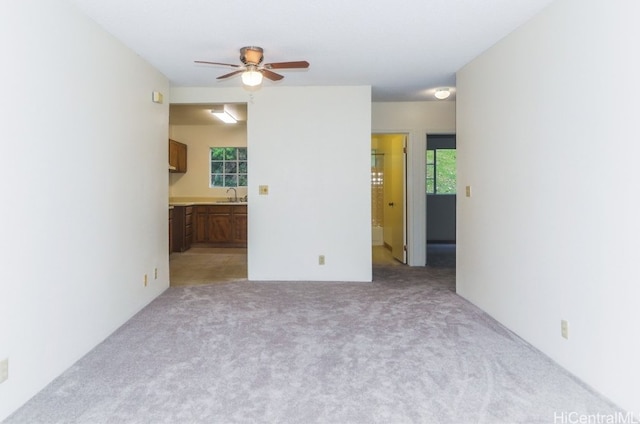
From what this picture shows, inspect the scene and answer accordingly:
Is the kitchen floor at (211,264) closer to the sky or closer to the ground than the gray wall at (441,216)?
closer to the ground

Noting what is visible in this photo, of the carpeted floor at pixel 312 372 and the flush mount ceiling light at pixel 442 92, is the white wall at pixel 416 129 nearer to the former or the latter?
the flush mount ceiling light at pixel 442 92

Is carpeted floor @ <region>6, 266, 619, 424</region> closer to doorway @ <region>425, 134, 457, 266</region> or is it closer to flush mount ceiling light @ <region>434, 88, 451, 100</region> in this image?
flush mount ceiling light @ <region>434, 88, 451, 100</region>

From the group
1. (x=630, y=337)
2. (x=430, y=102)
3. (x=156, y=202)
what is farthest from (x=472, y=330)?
(x=430, y=102)

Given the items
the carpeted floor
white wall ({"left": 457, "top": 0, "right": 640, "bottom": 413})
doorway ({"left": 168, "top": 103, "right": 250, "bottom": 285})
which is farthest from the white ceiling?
doorway ({"left": 168, "top": 103, "right": 250, "bottom": 285})

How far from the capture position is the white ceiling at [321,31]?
2.57 m

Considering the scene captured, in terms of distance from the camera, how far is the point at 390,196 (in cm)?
676

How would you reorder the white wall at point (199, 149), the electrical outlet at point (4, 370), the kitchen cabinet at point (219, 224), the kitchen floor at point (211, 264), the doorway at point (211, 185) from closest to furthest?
the electrical outlet at point (4, 370)
the kitchen floor at point (211, 264)
the doorway at point (211, 185)
the kitchen cabinet at point (219, 224)
the white wall at point (199, 149)

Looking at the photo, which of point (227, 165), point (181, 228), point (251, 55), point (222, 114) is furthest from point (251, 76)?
point (227, 165)

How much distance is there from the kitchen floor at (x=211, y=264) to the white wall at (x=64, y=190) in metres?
1.28

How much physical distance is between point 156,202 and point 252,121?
1.51 m

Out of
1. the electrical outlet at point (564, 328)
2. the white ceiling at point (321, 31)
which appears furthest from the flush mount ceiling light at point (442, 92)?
the electrical outlet at point (564, 328)

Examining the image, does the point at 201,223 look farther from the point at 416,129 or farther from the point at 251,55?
the point at 251,55

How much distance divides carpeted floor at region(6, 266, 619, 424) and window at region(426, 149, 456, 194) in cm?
502

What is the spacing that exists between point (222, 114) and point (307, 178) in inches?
97.0
